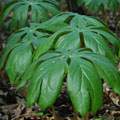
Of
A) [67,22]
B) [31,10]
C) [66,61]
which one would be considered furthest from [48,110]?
[66,61]

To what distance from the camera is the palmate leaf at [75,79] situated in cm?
127

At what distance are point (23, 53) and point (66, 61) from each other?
30cm

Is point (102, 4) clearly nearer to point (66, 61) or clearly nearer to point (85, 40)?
point (85, 40)

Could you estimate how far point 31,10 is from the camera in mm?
2109

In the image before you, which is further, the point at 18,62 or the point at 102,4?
the point at 102,4

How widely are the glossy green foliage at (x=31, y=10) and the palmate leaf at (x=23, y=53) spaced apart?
13.8 inches

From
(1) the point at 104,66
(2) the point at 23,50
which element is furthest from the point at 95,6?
(1) the point at 104,66

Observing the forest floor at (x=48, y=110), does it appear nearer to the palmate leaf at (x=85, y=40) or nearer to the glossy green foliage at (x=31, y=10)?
the glossy green foliage at (x=31, y=10)

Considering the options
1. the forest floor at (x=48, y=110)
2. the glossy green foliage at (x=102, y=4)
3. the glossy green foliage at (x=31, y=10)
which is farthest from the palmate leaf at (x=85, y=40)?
the glossy green foliage at (x=102, y=4)

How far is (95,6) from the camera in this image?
3.07 metres

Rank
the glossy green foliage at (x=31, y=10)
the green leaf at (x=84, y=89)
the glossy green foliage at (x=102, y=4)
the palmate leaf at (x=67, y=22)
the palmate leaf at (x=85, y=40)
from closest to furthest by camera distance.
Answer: the green leaf at (x=84, y=89) → the palmate leaf at (x=85, y=40) → the palmate leaf at (x=67, y=22) → the glossy green foliage at (x=31, y=10) → the glossy green foliage at (x=102, y=4)

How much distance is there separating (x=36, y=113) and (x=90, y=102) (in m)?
1.20

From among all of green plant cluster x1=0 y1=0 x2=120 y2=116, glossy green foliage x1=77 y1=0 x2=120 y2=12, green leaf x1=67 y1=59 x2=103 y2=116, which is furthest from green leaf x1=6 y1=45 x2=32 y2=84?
glossy green foliage x1=77 y1=0 x2=120 y2=12

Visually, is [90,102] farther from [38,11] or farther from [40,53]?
[38,11]
